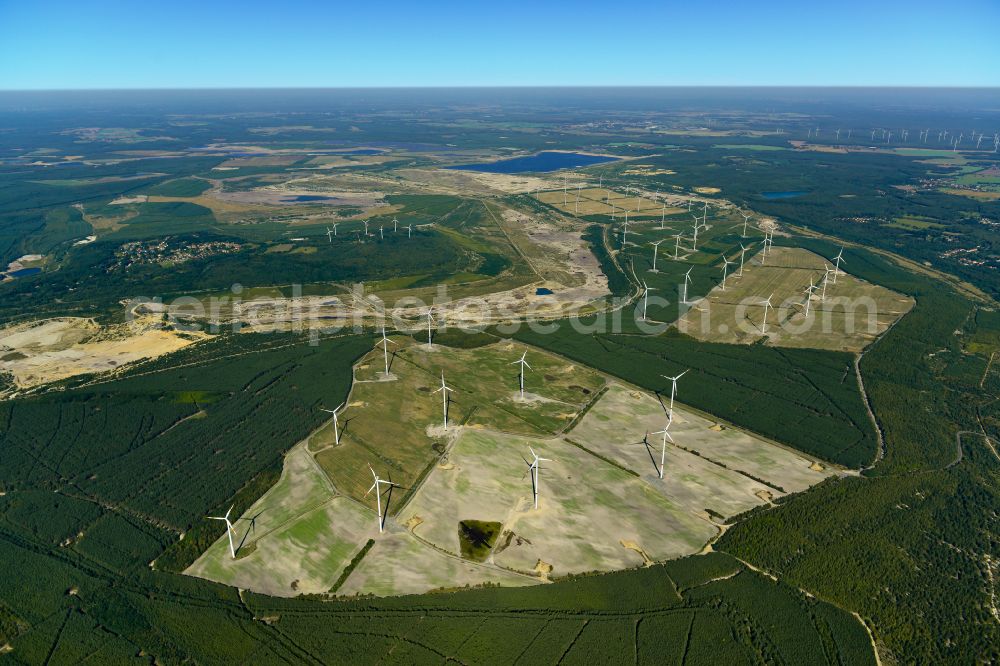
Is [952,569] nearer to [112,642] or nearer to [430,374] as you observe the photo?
[430,374]

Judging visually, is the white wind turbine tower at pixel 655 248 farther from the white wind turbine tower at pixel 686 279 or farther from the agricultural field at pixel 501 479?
the agricultural field at pixel 501 479

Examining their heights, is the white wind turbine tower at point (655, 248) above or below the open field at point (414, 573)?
above

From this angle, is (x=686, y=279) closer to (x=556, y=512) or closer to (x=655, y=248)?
(x=655, y=248)

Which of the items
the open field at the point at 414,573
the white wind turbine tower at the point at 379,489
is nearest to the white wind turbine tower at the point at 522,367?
the white wind turbine tower at the point at 379,489

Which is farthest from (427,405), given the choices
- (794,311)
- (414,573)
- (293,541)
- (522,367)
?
(794,311)

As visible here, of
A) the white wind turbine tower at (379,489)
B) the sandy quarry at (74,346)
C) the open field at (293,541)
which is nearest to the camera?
the open field at (293,541)
